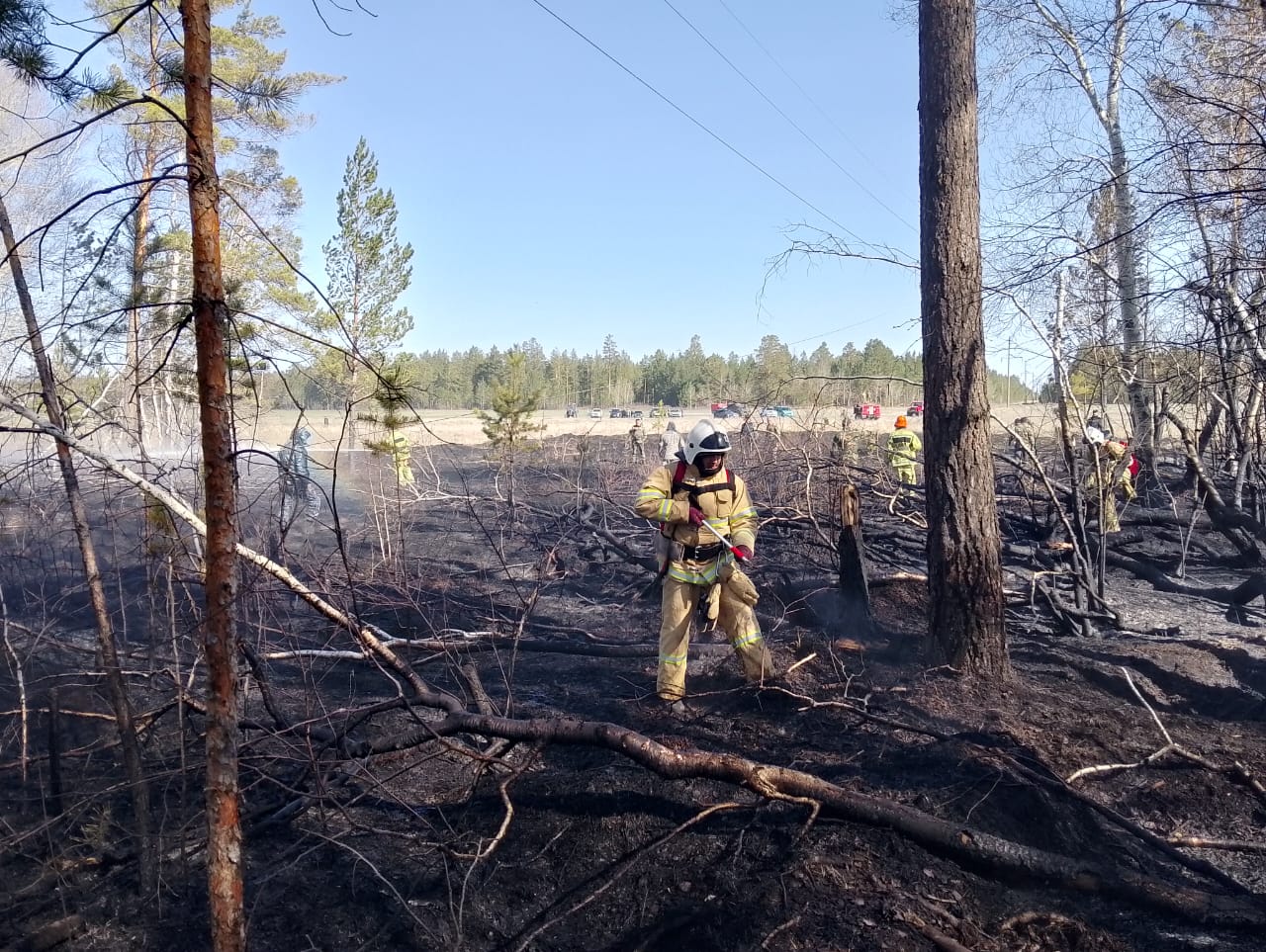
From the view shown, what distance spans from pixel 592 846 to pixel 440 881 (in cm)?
67

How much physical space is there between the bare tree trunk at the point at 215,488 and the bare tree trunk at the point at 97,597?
130cm

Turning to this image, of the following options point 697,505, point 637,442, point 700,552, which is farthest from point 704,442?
point 637,442

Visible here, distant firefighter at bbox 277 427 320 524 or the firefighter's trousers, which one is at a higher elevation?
distant firefighter at bbox 277 427 320 524

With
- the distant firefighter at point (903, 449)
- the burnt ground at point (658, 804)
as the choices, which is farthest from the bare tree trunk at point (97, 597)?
the distant firefighter at point (903, 449)

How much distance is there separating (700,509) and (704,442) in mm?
447

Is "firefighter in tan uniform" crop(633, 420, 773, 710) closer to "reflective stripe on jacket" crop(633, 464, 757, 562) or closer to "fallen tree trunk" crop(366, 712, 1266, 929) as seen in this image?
"reflective stripe on jacket" crop(633, 464, 757, 562)

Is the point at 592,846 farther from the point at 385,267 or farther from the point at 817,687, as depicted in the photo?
the point at 385,267

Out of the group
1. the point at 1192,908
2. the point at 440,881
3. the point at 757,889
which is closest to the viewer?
the point at 1192,908

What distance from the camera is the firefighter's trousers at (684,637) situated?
5.56 metres

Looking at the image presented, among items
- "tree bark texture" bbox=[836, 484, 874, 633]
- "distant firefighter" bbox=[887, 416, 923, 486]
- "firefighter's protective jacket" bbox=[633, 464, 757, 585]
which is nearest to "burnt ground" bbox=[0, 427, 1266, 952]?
"tree bark texture" bbox=[836, 484, 874, 633]

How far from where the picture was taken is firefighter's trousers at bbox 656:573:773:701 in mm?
5562

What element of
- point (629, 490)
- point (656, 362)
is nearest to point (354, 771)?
point (629, 490)

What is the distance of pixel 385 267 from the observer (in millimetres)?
28062

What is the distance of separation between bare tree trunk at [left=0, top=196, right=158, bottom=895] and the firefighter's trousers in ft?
9.94
